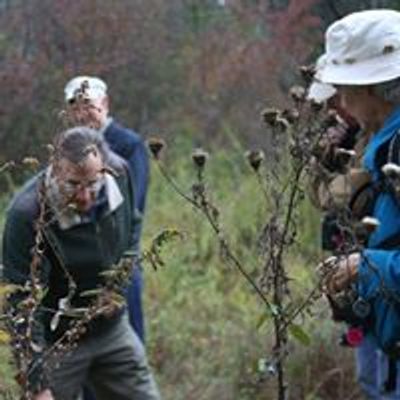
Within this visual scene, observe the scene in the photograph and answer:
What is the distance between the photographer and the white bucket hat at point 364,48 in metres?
3.12

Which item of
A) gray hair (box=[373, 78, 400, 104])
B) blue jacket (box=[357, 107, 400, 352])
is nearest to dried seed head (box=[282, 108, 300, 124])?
blue jacket (box=[357, 107, 400, 352])

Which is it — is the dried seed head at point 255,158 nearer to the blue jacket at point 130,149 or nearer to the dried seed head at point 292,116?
the dried seed head at point 292,116

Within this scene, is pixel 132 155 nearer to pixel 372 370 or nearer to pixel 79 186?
pixel 79 186

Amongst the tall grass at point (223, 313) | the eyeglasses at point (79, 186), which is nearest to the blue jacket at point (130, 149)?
the tall grass at point (223, 313)

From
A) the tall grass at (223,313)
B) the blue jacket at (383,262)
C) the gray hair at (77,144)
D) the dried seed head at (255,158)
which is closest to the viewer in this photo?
the dried seed head at (255,158)

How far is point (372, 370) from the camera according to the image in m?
3.71

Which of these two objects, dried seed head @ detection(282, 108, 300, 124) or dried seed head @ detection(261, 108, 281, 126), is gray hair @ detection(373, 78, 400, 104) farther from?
dried seed head @ detection(261, 108, 281, 126)

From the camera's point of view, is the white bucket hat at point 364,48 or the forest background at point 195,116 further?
the forest background at point 195,116

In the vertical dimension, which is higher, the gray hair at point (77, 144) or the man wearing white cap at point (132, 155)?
the gray hair at point (77, 144)

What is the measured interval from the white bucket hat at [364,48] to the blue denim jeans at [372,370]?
0.77 metres

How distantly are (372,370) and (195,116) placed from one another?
8.42 meters

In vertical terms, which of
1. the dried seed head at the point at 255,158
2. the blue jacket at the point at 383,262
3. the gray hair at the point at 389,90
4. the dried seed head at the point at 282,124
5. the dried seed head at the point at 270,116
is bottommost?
the blue jacket at the point at 383,262

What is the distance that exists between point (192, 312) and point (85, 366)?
289 centimetres

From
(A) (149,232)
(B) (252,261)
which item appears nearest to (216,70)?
(A) (149,232)
